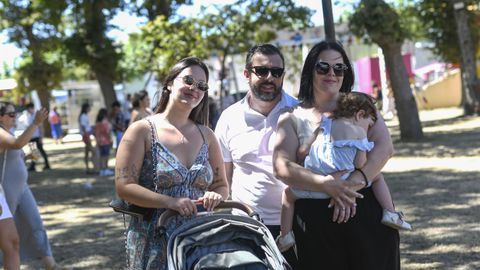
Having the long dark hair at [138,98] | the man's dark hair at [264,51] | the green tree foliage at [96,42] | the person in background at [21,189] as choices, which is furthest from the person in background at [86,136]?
the man's dark hair at [264,51]

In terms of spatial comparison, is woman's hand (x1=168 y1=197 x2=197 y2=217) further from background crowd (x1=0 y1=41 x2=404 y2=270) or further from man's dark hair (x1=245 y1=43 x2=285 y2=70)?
man's dark hair (x1=245 y1=43 x2=285 y2=70)

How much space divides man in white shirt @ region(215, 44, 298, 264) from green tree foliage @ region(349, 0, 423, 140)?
42.2 ft

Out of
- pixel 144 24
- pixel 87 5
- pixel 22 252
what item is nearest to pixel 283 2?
pixel 144 24

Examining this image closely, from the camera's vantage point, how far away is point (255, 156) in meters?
4.25

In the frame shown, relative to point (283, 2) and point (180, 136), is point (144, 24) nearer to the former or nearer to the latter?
point (283, 2)

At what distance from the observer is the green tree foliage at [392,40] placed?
1677cm

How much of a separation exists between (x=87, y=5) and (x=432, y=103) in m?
19.8

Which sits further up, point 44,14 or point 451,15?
point 44,14

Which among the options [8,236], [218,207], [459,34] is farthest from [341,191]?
[459,34]

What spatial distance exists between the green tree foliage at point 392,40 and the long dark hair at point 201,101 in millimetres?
13393

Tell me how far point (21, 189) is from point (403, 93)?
1264cm

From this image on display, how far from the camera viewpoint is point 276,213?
4148mm

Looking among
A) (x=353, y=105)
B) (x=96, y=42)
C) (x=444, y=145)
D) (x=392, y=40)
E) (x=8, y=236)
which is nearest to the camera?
(x=353, y=105)

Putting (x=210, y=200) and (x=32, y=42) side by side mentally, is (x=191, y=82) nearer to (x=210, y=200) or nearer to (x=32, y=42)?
(x=210, y=200)
